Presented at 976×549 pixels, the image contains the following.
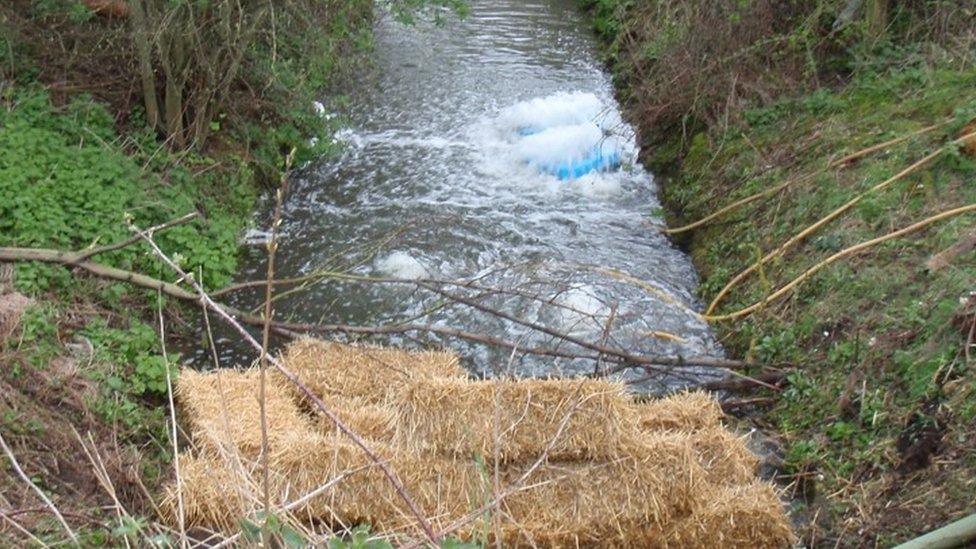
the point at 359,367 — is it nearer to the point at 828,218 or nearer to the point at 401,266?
the point at 401,266

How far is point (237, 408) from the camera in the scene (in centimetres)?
621

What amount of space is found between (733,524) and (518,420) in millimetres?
1187

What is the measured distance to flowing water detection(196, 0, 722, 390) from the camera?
8.68 meters

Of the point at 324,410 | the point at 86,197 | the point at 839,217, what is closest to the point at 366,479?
the point at 324,410

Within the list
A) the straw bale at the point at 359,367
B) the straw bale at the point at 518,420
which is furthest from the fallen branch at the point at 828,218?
the straw bale at the point at 518,420

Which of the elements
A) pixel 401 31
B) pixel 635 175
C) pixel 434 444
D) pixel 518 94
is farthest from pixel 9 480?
pixel 401 31

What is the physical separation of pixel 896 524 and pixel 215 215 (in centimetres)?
631

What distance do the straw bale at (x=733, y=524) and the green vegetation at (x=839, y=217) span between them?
0.43 metres

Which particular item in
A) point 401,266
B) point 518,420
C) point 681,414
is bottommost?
point 401,266

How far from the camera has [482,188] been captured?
11.6 meters

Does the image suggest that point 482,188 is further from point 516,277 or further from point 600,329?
point 600,329

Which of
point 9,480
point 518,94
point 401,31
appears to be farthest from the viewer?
point 401,31

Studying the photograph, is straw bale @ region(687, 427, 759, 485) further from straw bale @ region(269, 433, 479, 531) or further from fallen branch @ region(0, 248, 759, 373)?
fallen branch @ region(0, 248, 759, 373)

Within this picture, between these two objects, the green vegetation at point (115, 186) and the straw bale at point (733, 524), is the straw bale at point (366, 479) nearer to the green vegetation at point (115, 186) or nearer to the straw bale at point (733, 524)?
the green vegetation at point (115, 186)
